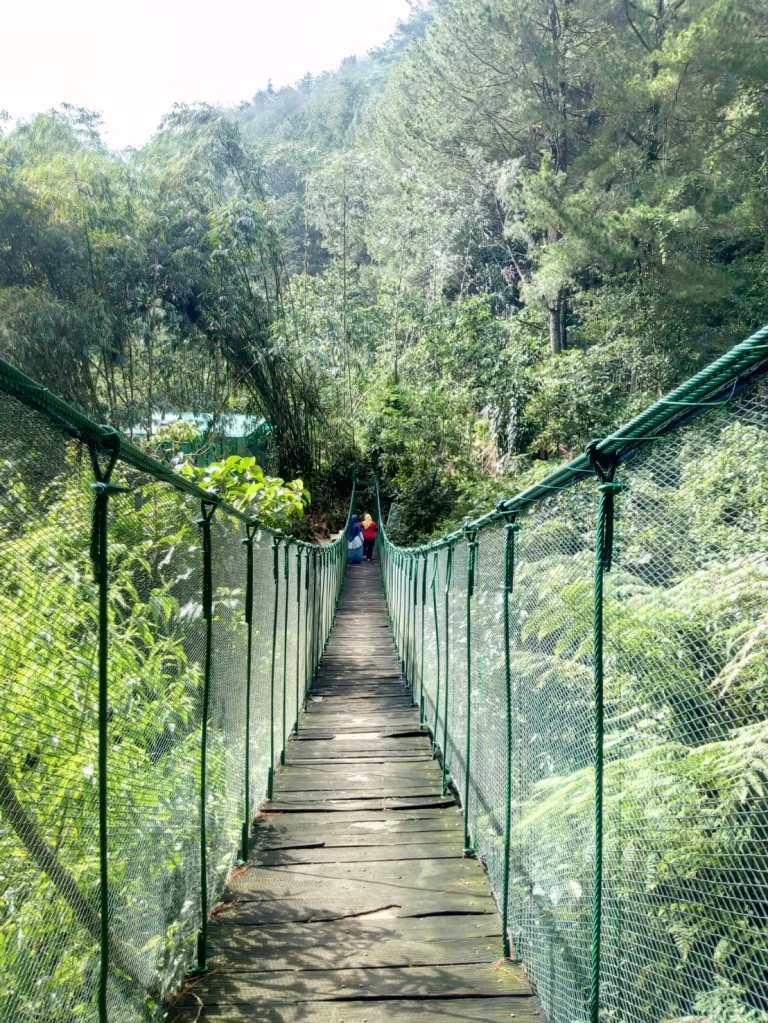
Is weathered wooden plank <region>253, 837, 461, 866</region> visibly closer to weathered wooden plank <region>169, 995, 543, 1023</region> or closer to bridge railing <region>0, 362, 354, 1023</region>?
bridge railing <region>0, 362, 354, 1023</region>

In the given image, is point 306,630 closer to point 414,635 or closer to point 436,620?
point 414,635

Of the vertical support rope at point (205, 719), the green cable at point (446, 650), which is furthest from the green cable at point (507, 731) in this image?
the green cable at point (446, 650)

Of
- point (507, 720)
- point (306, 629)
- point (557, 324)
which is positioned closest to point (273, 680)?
point (507, 720)

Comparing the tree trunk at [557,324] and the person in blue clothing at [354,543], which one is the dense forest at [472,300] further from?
the person in blue clothing at [354,543]

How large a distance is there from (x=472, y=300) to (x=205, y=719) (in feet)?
44.6

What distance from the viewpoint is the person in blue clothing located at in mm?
16156

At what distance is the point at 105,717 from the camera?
1.34 metres

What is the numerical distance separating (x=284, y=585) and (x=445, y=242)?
60.4ft

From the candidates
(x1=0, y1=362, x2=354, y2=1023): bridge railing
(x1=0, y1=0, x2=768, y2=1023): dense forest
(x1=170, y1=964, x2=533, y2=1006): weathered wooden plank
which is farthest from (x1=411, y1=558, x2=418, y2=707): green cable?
(x1=170, y1=964, x2=533, y2=1006): weathered wooden plank

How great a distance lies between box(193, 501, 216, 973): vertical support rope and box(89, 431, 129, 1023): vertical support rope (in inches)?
30.1

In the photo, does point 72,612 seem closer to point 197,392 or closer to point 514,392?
point 197,392

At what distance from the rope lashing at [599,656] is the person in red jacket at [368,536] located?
14731mm

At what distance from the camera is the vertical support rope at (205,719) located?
2.12 meters

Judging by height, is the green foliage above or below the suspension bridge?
above
